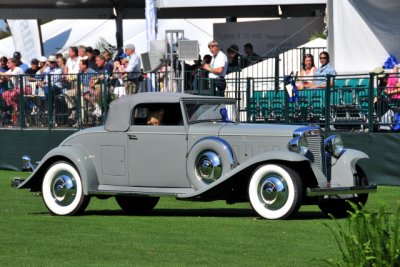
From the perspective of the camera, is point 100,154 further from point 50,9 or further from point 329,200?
point 50,9

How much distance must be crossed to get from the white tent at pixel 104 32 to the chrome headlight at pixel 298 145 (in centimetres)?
1867

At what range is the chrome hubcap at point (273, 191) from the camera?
1241cm

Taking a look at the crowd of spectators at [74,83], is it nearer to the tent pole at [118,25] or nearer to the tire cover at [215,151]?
the tent pole at [118,25]

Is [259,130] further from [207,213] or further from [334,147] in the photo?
[207,213]

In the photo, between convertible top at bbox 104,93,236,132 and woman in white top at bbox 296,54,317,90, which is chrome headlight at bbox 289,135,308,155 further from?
woman in white top at bbox 296,54,317,90

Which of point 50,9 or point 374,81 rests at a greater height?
point 50,9

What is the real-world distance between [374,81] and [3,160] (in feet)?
29.0

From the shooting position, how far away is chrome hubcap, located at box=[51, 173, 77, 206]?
13672 mm

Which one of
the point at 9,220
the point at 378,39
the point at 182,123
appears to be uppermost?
the point at 378,39

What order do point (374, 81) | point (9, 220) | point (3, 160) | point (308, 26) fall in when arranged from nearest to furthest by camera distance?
point (9, 220) → point (374, 81) → point (3, 160) → point (308, 26)

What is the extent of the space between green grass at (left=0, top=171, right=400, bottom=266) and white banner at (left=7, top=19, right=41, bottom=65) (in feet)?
81.8

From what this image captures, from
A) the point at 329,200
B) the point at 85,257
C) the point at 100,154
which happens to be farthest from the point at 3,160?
the point at 85,257

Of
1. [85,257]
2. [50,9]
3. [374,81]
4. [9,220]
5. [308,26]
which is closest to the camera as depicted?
[85,257]

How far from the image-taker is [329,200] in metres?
13.3
